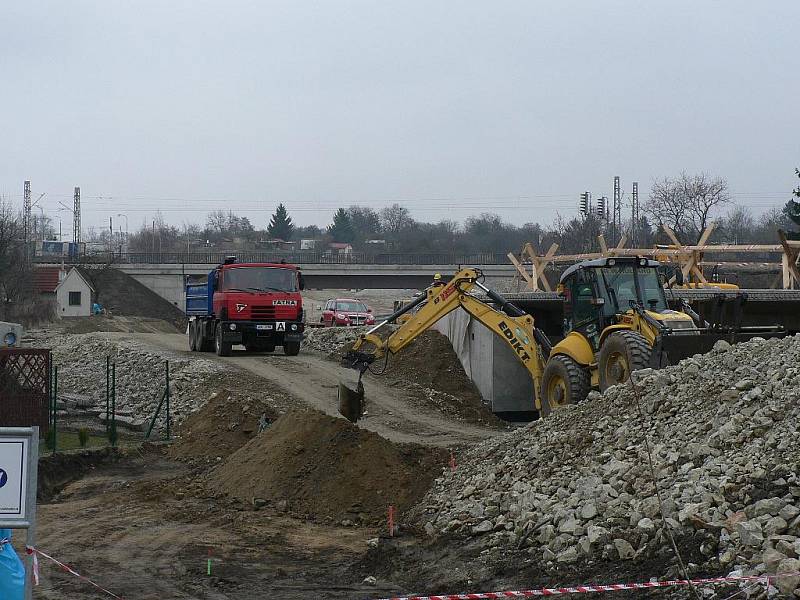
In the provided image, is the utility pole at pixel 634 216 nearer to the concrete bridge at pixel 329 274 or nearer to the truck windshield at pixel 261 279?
the concrete bridge at pixel 329 274

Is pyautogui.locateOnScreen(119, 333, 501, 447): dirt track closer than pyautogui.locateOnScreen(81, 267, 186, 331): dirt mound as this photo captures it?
Yes

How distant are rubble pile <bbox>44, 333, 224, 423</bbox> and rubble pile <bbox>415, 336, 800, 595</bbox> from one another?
1220 centimetres

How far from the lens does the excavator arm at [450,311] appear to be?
2027cm

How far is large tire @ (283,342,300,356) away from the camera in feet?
103

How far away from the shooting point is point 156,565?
12.4 meters

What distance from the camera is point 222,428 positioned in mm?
22047

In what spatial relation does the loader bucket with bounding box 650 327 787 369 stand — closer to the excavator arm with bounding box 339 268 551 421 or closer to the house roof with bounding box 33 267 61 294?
the excavator arm with bounding box 339 268 551 421

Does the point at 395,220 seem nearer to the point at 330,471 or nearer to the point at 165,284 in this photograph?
the point at 165,284

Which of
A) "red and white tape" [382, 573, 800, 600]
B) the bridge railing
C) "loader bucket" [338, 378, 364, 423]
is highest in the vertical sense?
the bridge railing

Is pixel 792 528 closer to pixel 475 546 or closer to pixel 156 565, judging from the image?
pixel 475 546

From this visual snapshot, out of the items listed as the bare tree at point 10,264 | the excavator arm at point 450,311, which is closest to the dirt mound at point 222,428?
the excavator arm at point 450,311

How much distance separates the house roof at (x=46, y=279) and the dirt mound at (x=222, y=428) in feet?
167

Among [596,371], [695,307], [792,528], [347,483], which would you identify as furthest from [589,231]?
[792,528]

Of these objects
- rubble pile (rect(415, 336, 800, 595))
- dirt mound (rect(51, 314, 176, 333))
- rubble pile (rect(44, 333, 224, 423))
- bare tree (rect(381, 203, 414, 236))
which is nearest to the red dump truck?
rubble pile (rect(44, 333, 224, 423))
